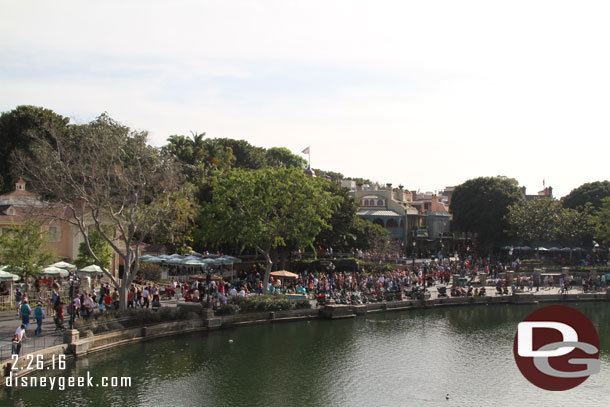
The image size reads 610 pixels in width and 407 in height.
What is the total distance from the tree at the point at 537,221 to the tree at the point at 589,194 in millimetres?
10233

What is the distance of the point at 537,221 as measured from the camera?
6981 cm

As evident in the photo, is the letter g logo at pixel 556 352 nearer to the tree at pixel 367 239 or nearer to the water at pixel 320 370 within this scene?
the water at pixel 320 370

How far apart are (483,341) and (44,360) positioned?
22.7 meters

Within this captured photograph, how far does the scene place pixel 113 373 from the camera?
2483 centimetres

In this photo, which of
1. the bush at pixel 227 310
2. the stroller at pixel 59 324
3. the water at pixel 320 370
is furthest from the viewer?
the bush at pixel 227 310

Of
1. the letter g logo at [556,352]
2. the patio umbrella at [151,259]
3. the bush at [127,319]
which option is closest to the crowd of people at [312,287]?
the bush at [127,319]

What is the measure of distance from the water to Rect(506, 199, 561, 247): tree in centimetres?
3367

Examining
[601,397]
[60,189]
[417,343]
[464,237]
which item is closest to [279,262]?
[417,343]

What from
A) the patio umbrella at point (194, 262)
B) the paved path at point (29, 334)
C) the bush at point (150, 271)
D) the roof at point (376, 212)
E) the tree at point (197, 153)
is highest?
the tree at point (197, 153)

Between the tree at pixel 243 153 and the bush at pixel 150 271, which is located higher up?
the tree at pixel 243 153

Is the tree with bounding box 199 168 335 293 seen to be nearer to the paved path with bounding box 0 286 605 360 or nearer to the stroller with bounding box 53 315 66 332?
the paved path with bounding box 0 286 605 360

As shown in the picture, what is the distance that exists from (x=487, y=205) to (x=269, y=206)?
154 ft

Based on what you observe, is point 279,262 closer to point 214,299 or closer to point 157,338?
point 214,299

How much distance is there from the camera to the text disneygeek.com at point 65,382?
2233 cm
